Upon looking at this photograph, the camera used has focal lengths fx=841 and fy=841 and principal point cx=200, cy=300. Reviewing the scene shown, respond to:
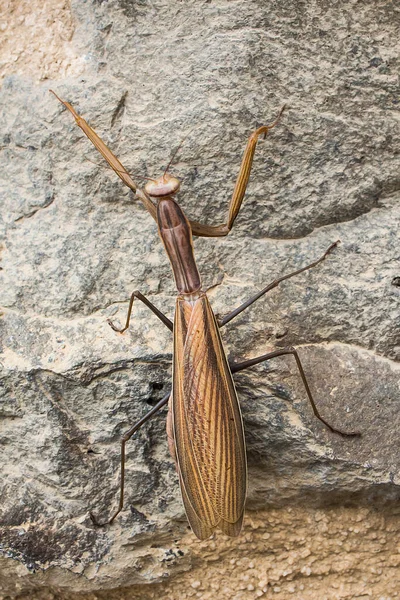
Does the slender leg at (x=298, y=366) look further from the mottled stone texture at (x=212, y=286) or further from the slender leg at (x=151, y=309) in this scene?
the slender leg at (x=151, y=309)

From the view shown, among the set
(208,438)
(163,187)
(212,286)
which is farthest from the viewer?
(212,286)

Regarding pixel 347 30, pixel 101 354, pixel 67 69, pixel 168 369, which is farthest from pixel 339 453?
pixel 67 69

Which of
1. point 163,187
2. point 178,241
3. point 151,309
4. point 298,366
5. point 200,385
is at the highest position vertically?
point 163,187

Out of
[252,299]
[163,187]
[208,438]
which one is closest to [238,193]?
[163,187]

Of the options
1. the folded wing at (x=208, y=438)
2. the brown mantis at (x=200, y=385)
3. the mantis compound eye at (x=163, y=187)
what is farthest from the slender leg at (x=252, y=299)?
the mantis compound eye at (x=163, y=187)

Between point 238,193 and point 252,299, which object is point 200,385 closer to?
point 252,299

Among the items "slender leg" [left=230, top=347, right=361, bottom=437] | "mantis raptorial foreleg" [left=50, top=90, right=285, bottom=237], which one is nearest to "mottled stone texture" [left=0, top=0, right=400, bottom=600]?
"slender leg" [left=230, top=347, right=361, bottom=437]
